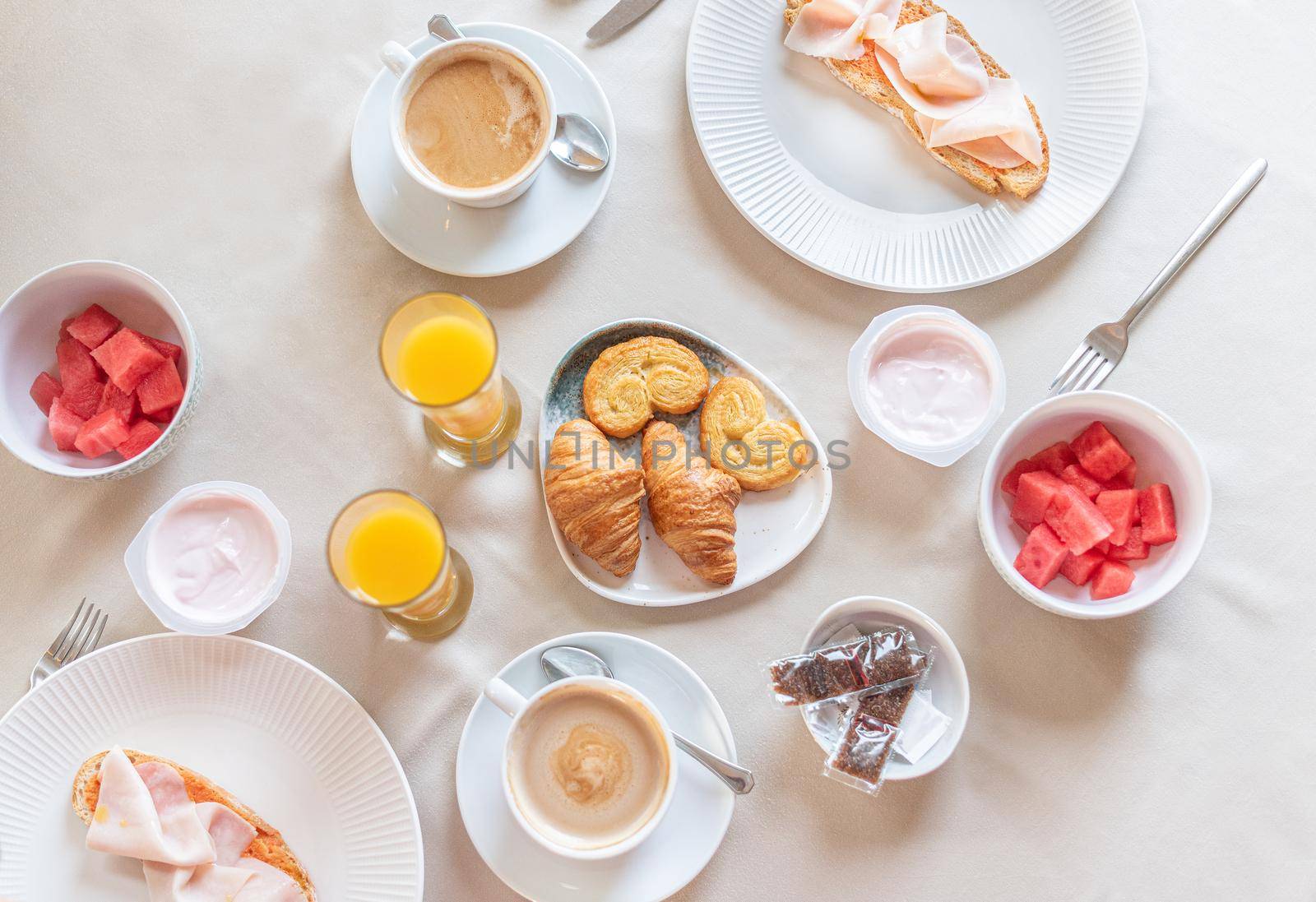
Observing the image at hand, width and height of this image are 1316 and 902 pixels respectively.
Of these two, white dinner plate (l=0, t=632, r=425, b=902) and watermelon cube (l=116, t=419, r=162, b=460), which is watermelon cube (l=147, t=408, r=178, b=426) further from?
white dinner plate (l=0, t=632, r=425, b=902)

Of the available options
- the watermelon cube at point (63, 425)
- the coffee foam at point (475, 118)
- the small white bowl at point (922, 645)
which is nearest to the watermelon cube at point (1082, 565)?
the small white bowl at point (922, 645)

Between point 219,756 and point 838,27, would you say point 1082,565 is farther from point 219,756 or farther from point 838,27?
point 219,756

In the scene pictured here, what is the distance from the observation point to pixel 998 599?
1717 mm

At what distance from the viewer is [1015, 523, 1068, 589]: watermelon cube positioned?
1.60 m

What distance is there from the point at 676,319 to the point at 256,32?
38.3 inches

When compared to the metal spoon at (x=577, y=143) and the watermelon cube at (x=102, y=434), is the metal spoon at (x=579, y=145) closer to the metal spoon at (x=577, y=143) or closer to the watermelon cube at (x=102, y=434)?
the metal spoon at (x=577, y=143)

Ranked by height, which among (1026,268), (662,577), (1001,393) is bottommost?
(662,577)

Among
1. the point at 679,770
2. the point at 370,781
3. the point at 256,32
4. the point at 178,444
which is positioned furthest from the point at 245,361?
the point at 679,770

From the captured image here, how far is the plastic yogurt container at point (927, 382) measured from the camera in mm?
1679

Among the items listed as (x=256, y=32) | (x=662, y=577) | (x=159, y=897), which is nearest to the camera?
(x=159, y=897)

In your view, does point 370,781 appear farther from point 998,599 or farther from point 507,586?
point 998,599

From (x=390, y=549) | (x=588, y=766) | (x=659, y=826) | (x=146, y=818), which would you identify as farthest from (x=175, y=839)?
(x=659, y=826)

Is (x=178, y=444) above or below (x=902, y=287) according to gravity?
below

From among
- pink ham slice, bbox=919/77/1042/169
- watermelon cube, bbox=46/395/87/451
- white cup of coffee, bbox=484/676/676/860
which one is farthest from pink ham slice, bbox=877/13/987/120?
watermelon cube, bbox=46/395/87/451
